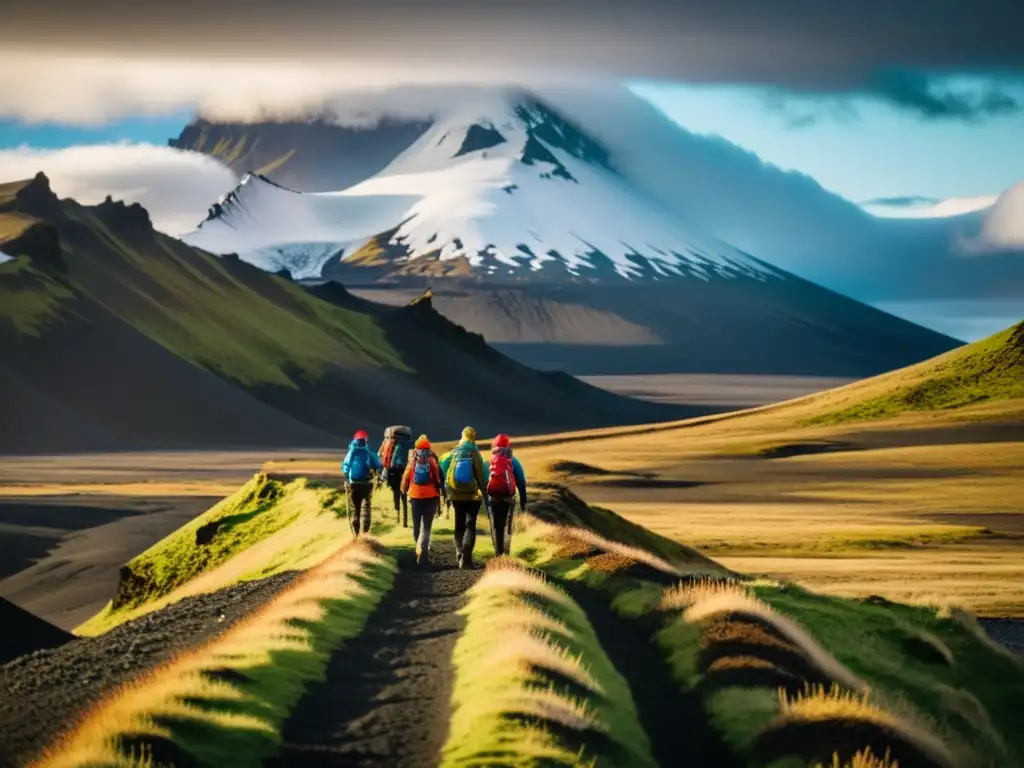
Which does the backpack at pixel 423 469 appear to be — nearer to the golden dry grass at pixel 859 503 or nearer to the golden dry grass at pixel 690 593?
the golden dry grass at pixel 690 593

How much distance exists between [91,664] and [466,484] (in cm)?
1000

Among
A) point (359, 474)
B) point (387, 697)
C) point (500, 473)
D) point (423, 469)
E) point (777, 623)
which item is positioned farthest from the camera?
point (359, 474)

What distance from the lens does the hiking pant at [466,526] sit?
3183 cm

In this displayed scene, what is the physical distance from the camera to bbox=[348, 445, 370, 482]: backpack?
37.5 metres

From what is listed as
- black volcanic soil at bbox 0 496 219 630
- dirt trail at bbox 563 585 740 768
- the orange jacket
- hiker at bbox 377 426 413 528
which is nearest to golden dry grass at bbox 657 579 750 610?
dirt trail at bbox 563 585 740 768

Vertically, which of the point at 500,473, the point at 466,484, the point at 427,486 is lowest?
the point at 427,486

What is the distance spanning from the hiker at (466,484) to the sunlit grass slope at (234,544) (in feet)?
36.9

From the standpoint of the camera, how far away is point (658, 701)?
22062mm

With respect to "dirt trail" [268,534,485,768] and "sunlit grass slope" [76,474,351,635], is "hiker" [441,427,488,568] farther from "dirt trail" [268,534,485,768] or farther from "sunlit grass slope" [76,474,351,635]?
"sunlit grass slope" [76,474,351,635]

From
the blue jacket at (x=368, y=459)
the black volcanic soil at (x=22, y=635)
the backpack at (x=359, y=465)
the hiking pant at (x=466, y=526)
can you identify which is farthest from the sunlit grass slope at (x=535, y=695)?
the black volcanic soil at (x=22, y=635)

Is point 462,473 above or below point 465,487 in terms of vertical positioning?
above

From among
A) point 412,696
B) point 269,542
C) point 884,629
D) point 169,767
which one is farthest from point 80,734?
point 269,542

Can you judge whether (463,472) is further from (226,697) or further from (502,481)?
(226,697)

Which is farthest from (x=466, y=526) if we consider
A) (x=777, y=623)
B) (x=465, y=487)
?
(x=777, y=623)
